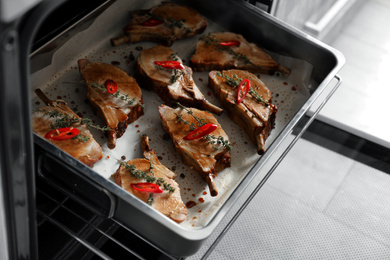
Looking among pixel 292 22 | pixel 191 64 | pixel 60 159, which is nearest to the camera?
pixel 60 159

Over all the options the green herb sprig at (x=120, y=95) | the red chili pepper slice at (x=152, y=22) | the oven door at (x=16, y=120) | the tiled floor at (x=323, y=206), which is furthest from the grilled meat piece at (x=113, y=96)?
the tiled floor at (x=323, y=206)

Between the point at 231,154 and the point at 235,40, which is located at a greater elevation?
the point at 235,40

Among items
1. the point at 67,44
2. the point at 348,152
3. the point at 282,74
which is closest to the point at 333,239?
the point at 348,152

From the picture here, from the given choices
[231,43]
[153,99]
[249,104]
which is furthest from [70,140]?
[231,43]

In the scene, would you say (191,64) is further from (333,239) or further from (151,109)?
(333,239)

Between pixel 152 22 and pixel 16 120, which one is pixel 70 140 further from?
pixel 16 120

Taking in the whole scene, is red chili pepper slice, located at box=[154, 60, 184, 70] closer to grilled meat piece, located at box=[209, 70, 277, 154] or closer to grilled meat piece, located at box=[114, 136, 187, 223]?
grilled meat piece, located at box=[209, 70, 277, 154]
